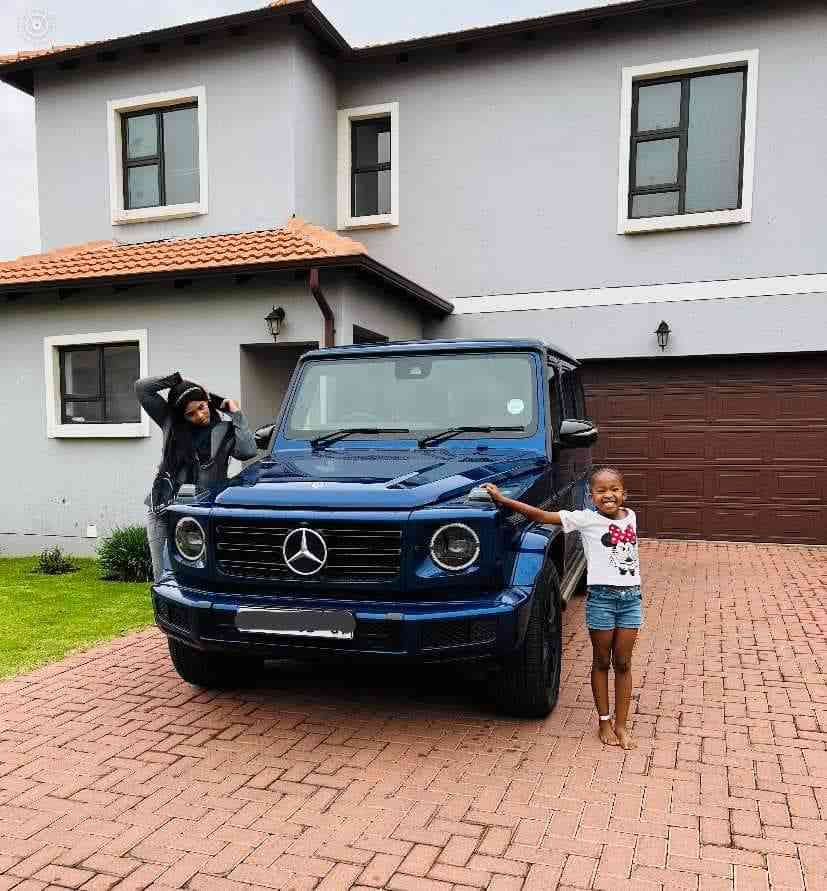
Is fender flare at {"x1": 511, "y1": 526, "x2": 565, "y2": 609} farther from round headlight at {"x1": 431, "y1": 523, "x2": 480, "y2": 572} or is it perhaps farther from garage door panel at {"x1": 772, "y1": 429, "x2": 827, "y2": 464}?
garage door panel at {"x1": 772, "y1": 429, "x2": 827, "y2": 464}

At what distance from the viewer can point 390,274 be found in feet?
28.3

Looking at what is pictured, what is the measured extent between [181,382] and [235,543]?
232 cm

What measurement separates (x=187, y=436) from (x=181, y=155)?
23.6ft

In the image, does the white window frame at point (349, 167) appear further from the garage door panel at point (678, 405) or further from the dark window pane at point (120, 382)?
the garage door panel at point (678, 405)

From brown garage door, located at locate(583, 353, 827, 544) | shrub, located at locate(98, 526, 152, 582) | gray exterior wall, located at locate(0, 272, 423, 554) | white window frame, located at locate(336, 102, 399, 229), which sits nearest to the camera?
shrub, located at locate(98, 526, 152, 582)

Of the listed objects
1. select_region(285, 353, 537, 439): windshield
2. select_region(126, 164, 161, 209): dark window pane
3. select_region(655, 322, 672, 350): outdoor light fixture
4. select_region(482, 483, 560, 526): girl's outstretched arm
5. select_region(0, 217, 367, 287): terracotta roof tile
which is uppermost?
select_region(126, 164, 161, 209): dark window pane

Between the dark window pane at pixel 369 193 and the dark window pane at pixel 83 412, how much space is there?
4.89 metres

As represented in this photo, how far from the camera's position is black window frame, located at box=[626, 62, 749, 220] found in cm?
963

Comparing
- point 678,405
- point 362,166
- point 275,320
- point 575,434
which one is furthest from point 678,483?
point 362,166

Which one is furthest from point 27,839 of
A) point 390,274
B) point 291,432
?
point 390,274

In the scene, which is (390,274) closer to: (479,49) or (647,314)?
(647,314)

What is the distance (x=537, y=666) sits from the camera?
12.3 feet

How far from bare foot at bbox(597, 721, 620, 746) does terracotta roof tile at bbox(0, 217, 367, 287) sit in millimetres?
5543

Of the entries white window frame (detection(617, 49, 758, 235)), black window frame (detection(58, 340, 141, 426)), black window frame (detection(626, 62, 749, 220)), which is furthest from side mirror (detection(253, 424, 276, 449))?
black window frame (detection(626, 62, 749, 220))
